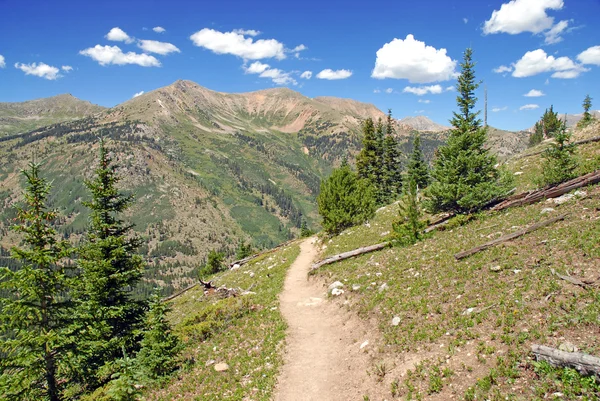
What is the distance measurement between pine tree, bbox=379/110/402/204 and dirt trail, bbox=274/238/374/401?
1586 inches

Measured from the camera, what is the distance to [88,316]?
17375mm

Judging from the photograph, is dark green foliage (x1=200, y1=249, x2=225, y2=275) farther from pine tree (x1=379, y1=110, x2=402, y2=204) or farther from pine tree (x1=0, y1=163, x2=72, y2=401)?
pine tree (x1=0, y1=163, x2=72, y2=401)

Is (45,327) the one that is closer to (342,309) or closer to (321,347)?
(321,347)

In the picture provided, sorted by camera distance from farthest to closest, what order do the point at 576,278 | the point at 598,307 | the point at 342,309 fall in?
1. the point at 342,309
2. the point at 576,278
3. the point at 598,307

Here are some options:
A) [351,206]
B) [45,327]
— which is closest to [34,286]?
[45,327]

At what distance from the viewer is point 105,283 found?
18547 millimetres

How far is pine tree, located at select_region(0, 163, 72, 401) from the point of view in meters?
14.2

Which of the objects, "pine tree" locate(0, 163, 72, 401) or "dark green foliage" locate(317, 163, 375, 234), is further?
"dark green foliage" locate(317, 163, 375, 234)

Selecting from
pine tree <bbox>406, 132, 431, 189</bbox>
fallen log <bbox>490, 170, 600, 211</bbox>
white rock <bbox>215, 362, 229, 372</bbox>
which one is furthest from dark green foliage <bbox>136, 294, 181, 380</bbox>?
pine tree <bbox>406, 132, 431, 189</bbox>

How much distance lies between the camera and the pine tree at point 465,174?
23.5 metres

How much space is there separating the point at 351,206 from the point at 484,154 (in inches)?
675

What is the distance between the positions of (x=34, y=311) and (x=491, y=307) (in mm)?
19197

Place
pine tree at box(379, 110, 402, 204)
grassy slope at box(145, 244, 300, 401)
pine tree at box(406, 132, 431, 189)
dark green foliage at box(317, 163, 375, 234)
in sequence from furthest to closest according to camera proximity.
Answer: pine tree at box(406, 132, 431, 189), pine tree at box(379, 110, 402, 204), dark green foliage at box(317, 163, 375, 234), grassy slope at box(145, 244, 300, 401)

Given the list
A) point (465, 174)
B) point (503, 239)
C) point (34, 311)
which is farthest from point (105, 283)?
point (465, 174)
